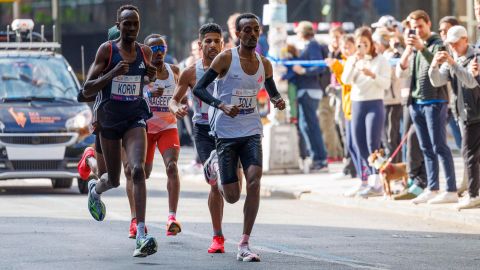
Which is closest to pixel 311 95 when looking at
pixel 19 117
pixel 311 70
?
pixel 311 70

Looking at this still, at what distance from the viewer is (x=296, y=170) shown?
74.8ft

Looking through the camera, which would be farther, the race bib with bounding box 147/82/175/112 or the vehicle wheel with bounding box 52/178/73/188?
the vehicle wheel with bounding box 52/178/73/188

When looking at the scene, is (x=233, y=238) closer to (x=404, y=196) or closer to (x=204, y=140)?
(x=204, y=140)

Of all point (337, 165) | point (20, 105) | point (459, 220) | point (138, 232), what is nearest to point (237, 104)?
point (138, 232)

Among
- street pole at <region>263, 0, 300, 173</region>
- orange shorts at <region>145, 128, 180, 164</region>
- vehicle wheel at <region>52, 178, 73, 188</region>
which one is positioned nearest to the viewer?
orange shorts at <region>145, 128, 180, 164</region>

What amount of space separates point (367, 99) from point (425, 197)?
5.95ft

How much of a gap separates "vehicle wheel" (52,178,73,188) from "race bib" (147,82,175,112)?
6377 millimetres

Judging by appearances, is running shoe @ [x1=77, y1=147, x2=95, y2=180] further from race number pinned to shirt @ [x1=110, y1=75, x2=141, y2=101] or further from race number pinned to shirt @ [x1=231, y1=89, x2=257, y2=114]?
race number pinned to shirt @ [x1=231, y1=89, x2=257, y2=114]

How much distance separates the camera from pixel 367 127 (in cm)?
1877

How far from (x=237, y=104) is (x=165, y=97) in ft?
7.31

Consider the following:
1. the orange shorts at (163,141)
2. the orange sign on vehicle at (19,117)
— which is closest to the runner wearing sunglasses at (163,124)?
the orange shorts at (163,141)

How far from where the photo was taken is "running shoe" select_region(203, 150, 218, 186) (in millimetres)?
12469

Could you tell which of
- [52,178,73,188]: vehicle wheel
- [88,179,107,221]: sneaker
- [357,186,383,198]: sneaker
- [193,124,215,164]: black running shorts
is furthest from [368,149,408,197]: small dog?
[88,179,107,221]: sneaker

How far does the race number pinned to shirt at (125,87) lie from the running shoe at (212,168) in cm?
80
